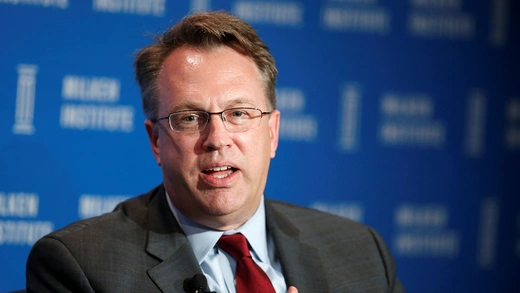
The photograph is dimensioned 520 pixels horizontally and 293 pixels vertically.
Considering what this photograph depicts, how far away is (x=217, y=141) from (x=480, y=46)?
91.6 inches

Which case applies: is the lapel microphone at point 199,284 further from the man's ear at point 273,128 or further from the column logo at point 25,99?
the column logo at point 25,99

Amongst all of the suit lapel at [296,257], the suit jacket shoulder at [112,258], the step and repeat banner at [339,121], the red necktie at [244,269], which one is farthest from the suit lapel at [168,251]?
the step and repeat banner at [339,121]

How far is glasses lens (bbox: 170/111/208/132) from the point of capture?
2.25m

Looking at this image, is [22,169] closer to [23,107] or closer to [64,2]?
[23,107]

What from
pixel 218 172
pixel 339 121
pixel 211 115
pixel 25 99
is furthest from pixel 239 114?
pixel 339 121

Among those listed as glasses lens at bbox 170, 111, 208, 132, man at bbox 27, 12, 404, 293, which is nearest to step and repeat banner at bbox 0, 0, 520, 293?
man at bbox 27, 12, 404, 293

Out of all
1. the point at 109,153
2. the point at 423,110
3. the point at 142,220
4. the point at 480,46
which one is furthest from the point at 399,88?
the point at 142,220

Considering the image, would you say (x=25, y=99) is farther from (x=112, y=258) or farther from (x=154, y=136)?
(x=112, y=258)

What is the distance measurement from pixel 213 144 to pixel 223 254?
43 cm

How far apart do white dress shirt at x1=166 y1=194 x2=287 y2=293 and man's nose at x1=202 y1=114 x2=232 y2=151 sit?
328mm

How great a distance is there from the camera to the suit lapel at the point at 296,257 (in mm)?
2348

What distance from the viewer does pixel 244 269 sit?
2258 millimetres

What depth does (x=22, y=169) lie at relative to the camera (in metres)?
3.00

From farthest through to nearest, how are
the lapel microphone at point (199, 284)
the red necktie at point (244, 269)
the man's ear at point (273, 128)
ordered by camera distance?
the man's ear at point (273, 128) < the red necktie at point (244, 269) < the lapel microphone at point (199, 284)
